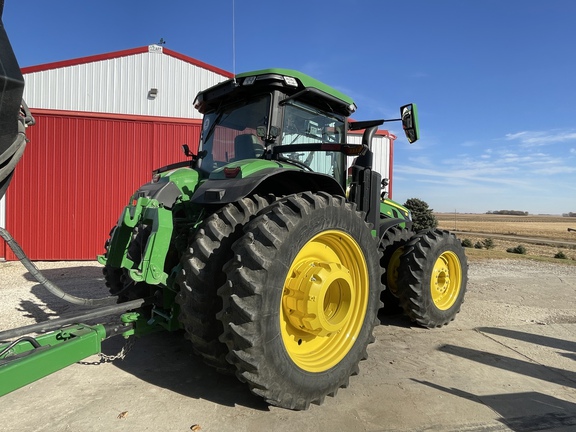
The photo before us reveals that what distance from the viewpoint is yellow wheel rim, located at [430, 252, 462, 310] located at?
470cm

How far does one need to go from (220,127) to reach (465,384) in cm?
318

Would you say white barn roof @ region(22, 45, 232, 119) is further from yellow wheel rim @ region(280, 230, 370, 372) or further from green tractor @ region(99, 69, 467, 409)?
yellow wheel rim @ region(280, 230, 370, 372)

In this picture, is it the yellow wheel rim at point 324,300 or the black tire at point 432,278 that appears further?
the black tire at point 432,278

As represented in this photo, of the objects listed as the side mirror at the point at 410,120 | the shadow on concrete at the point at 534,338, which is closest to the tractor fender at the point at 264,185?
the side mirror at the point at 410,120

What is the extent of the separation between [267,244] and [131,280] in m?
1.67

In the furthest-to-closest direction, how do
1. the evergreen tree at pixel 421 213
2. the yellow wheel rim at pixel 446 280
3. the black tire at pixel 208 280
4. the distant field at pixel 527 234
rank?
the distant field at pixel 527 234, the evergreen tree at pixel 421 213, the yellow wheel rim at pixel 446 280, the black tire at pixel 208 280

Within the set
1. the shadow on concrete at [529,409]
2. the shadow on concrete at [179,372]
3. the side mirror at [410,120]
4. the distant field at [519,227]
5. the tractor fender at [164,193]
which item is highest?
the side mirror at [410,120]

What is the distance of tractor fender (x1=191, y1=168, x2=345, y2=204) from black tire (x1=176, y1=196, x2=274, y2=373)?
106 millimetres

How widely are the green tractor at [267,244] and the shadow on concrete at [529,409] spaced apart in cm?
96

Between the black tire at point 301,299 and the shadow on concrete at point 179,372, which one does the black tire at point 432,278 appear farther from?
the shadow on concrete at point 179,372

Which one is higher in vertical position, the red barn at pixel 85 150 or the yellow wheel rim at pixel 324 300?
the red barn at pixel 85 150

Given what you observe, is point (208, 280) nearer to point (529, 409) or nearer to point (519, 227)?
point (529, 409)

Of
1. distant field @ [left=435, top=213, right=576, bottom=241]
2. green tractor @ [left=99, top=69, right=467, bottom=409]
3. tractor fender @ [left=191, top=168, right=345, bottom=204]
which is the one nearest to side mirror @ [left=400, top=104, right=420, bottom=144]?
green tractor @ [left=99, top=69, right=467, bottom=409]

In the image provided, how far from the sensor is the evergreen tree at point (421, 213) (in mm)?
12922
